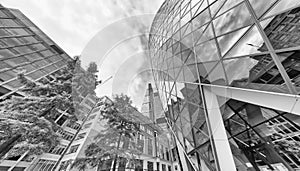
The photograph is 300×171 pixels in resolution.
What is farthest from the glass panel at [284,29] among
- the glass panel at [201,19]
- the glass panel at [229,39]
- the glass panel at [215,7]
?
the glass panel at [201,19]

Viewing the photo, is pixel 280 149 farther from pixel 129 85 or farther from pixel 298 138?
pixel 129 85

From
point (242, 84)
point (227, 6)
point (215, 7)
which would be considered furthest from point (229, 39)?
point (215, 7)

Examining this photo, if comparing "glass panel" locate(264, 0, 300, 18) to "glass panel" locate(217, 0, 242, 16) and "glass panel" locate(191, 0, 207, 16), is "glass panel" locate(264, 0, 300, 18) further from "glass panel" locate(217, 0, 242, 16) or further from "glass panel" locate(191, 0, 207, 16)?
"glass panel" locate(191, 0, 207, 16)

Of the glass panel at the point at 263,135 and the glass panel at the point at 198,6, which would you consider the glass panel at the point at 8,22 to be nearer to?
the glass panel at the point at 198,6

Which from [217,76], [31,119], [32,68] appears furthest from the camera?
[32,68]

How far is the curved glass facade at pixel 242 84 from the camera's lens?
2770mm

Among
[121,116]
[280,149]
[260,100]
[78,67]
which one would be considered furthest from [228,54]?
[78,67]

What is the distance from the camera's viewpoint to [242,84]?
3617 millimetres

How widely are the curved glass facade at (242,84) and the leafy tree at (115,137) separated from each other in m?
7.56

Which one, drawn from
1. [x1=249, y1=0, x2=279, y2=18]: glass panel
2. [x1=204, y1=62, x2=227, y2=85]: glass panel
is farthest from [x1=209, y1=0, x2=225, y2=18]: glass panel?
[x1=204, y1=62, x2=227, y2=85]: glass panel

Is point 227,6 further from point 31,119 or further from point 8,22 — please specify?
point 8,22

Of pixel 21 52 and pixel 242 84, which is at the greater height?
pixel 21 52

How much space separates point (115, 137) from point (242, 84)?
37.9 ft

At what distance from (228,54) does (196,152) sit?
15.7 ft
